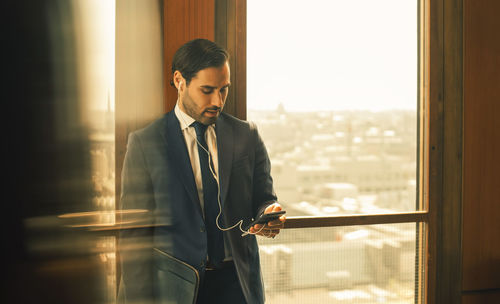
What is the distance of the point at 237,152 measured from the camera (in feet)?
4.70

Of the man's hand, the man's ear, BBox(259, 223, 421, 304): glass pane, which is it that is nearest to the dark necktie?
the man's hand

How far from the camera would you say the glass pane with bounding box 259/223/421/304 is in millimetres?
1836

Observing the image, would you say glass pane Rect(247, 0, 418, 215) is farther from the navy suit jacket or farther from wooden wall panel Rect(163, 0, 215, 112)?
the navy suit jacket

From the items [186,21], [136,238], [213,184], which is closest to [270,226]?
[213,184]

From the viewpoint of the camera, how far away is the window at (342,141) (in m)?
1.80

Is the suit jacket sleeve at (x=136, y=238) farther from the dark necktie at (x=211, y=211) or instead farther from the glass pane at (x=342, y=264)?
the glass pane at (x=342, y=264)

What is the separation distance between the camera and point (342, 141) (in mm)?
1923

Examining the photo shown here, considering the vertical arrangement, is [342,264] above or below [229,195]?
below

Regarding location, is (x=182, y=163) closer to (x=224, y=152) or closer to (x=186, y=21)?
(x=224, y=152)

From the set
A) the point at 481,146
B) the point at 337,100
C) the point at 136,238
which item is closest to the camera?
the point at 136,238

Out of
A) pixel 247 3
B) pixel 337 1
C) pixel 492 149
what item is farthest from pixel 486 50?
pixel 247 3

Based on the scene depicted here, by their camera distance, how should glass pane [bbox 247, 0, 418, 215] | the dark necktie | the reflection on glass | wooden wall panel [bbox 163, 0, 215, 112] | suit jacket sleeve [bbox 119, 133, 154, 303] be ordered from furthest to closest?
glass pane [bbox 247, 0, 418, 215], wooden wall panel [bbox 163, 0, 215, 112], the dark necktie, suit jacket sleeve [bbox 119, 133, 154, 303], the reflection on glass

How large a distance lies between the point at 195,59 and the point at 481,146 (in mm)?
1570

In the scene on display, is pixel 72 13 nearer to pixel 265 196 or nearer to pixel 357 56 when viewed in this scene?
pixel 265 196
